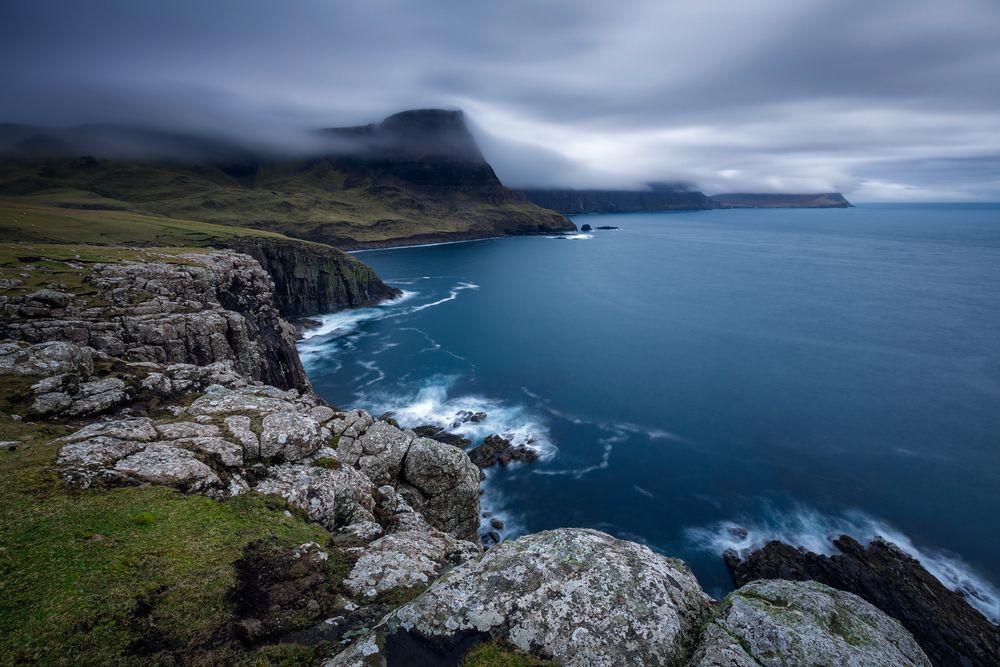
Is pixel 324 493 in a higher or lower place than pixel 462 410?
higher

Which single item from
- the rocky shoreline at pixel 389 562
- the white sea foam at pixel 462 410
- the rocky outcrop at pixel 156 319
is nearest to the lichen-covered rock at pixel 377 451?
the rocky shoreline at pixel 389 562

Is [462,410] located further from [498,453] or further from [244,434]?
[244,434]

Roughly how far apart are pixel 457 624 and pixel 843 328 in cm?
11981

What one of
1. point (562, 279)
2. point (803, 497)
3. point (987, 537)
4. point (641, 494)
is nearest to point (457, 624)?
point (641, 494)

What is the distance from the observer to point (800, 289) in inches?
5482

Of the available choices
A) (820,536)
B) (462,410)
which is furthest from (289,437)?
(820,536)

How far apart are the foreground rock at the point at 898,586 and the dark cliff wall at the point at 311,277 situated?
11308 cm

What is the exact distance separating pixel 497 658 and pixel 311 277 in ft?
406

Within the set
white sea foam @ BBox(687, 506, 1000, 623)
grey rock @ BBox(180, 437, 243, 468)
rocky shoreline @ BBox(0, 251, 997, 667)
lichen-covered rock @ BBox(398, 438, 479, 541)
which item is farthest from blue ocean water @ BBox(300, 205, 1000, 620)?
grey rock @ BBox(180, 437, 243, 468)

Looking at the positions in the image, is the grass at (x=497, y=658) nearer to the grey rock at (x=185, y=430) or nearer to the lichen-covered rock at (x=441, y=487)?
the lichen-covered rock at (x=441, y=487)

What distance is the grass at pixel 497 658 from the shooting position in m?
12.0

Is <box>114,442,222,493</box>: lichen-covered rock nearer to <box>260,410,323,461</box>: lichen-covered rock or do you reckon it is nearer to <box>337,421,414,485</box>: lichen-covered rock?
<box>260,410,323,461</box>: lichen-covered rock

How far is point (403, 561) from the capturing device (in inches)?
649

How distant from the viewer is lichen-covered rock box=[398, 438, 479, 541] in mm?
26359
